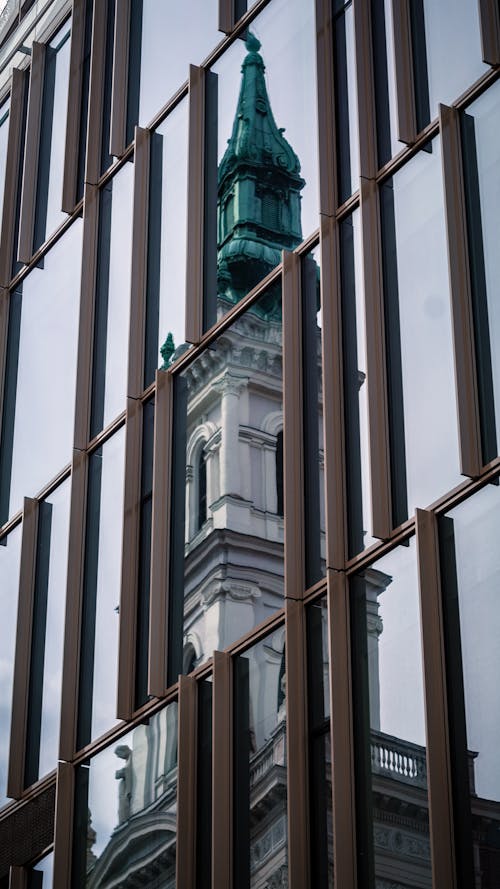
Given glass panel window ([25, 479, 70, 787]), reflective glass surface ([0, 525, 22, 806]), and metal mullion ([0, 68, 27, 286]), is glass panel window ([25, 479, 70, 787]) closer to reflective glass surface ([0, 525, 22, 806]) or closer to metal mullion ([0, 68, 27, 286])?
reflective glass surface ([0, 525, 22, 806])

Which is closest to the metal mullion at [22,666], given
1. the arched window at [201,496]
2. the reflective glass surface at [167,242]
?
the reflective glass surface at [167,242]

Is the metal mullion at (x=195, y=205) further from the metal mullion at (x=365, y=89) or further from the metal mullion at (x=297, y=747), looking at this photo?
the metal mullion at (x=297, y=747)

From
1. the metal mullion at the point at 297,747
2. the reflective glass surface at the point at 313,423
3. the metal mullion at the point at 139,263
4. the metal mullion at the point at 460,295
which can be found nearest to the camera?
the metal mullion at the point at 460,295

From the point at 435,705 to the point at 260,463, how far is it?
210 inches

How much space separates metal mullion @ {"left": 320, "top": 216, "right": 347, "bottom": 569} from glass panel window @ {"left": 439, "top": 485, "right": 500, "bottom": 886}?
182 centimetres

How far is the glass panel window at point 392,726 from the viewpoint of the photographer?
15602 millimetres

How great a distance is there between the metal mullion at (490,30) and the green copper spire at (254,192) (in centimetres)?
348

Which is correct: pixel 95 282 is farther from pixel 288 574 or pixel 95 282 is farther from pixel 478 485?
pixel 478 485

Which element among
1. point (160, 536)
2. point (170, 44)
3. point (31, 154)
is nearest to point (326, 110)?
point (170, 44)

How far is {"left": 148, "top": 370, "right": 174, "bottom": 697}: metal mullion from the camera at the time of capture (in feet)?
67.5

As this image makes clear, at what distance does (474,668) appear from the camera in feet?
50.6

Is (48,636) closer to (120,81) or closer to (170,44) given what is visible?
(120,81)

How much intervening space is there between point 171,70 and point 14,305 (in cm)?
528

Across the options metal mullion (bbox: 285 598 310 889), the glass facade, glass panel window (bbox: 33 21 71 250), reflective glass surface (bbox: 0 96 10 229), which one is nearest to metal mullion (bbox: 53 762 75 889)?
the glass facade
